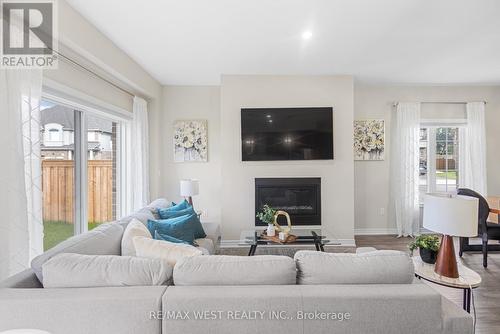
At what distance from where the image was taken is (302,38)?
118 inches

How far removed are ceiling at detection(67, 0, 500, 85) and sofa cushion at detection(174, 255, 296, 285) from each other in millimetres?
2035

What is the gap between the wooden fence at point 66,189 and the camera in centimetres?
265

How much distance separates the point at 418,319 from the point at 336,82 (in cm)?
369

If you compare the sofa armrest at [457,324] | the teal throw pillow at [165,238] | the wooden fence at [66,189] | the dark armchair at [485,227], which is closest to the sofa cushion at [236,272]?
the sofa armrest at [457,324]

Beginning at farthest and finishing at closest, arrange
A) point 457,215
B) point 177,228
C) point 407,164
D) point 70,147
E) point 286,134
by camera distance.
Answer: point 407,164 < point 286,134 < point 70,147 < point 177,228 < point 457,215

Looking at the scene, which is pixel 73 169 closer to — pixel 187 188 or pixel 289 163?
pixel 187 188

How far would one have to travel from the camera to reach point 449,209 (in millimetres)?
1835

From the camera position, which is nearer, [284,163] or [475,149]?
[284,163]

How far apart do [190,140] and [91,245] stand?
3.11 meters

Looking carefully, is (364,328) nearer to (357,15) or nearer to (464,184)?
(357,15)

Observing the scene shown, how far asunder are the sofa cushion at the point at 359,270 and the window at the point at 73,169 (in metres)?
2.48

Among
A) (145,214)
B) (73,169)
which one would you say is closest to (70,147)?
(73,169)

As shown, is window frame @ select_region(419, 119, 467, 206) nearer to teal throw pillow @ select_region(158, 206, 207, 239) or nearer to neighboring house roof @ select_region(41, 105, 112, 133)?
teal throw pillow @ select_region(158, 206, 207, 239)

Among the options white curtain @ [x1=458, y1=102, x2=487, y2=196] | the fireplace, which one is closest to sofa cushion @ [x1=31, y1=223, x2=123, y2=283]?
→ the fireplace
